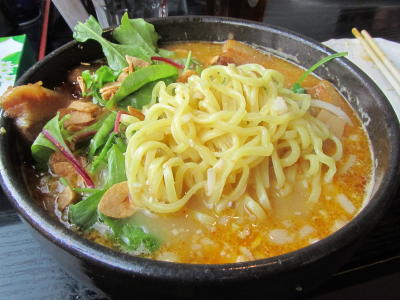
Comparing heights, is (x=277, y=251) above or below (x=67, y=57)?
below

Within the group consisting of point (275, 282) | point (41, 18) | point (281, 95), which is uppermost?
point (281, 95)

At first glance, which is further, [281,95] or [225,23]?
[225,23]

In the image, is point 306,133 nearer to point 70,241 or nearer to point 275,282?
point 275,282

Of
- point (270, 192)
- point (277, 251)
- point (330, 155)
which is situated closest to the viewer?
point (277, 251)

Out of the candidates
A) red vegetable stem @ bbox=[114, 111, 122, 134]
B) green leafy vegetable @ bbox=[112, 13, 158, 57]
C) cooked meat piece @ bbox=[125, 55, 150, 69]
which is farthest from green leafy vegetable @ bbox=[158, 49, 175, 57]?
red vegetable stem @ bbox=[114, 111, 122, 134]

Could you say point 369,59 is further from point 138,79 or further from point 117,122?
point 117,122

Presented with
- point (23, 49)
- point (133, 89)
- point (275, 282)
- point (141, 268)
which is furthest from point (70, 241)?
point (23, 49)

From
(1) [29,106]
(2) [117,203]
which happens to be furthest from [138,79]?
(2) [117,203]
